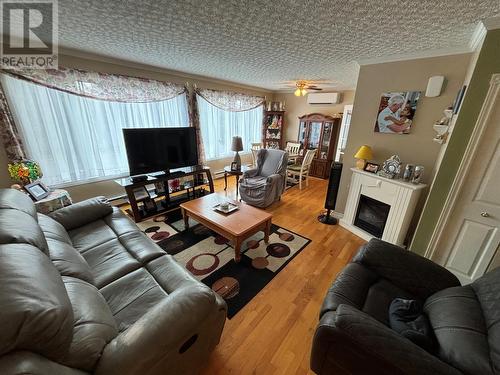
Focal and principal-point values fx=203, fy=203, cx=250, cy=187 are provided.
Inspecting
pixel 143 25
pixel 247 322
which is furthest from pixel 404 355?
pixel 143 25

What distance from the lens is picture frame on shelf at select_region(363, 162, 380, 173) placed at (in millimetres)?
2482

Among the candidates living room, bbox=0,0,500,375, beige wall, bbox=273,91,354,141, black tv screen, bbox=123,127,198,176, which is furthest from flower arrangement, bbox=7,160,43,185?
beige wall, bbox=273,91,354,141

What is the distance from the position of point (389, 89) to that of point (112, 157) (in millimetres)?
3966

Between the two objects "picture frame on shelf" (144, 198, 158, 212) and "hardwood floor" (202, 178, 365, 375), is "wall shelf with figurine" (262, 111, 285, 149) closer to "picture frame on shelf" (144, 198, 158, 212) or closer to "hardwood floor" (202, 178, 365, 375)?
"hardwood floor" (202, 178, 365, 375)

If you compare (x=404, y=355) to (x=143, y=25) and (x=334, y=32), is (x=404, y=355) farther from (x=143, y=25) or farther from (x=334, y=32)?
(x=143, y=25)

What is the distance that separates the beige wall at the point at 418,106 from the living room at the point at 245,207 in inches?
0.6

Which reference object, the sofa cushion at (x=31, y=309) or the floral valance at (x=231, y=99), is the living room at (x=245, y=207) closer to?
the sofa cushion at (x=31, y=309)

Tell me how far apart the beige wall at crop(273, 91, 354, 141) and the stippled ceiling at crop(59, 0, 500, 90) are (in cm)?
239

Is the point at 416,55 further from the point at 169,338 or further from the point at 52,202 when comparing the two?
the point at 52,202

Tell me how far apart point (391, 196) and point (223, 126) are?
368 centimetres

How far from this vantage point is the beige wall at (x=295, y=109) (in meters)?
4.94

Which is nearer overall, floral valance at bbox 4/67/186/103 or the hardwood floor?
the hardwood floor

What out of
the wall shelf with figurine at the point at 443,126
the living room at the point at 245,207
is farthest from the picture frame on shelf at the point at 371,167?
the wall shelf with figurine at the point at 443,126

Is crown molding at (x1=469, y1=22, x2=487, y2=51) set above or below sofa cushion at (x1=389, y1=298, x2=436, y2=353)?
above
